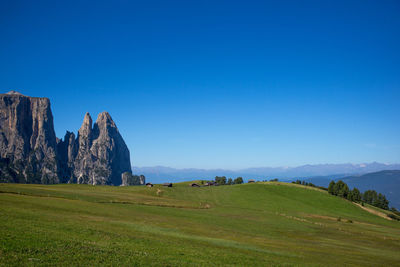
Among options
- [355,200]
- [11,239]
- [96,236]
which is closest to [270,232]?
[96,236]

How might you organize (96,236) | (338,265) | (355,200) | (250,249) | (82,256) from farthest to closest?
(355,200), (250,249), (338,265), (96,236), (82,256)

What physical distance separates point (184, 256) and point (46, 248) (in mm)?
11396

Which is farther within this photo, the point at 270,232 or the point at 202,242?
the point at 270,232

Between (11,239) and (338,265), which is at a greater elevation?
(11,239)

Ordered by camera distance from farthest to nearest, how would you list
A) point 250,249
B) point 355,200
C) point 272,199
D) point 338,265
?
point 355,200
point 272,199
point 250,249
point 338,265

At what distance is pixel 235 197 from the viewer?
118 m

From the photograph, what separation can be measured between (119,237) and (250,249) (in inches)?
633

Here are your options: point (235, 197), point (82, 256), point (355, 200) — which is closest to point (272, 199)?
point (235, 197)

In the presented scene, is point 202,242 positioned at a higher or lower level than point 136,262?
lower

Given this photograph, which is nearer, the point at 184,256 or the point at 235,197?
the point at 184,256

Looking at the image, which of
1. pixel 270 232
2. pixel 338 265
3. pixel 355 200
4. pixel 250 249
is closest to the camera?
pixel 338 265

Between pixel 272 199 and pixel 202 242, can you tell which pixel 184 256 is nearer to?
pixel 202 242

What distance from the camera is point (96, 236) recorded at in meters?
25.8

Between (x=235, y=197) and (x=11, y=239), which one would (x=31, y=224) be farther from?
(x=235, y=197)
